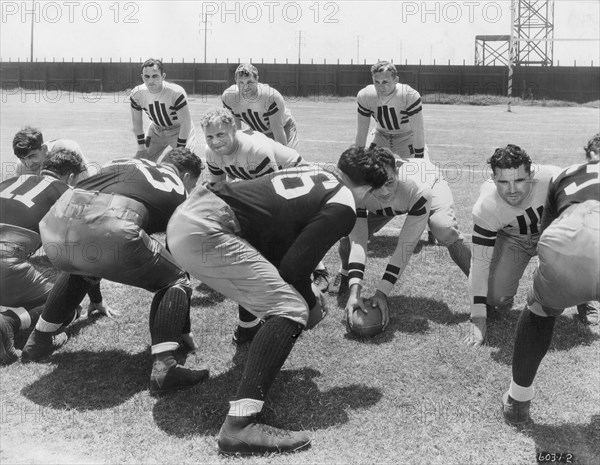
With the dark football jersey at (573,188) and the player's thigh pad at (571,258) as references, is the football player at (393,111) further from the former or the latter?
the player's thigh pad at (571,258)

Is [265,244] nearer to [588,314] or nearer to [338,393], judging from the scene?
[338,393]

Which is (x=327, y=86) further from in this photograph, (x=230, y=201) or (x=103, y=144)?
(x=230, y=201)

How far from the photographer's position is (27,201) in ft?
14.8

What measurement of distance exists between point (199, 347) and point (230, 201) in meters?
1.40

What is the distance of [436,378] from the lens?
4.13 m

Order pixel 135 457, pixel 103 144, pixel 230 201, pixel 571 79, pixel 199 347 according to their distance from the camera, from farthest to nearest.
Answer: pixel 571 79 → pixel 103 144 → pixel 199 347 → pixel 230 201 → pixel 135 457

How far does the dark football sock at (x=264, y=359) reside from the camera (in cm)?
335

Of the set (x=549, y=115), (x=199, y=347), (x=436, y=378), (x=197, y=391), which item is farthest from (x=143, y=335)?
(x=549, y=115)

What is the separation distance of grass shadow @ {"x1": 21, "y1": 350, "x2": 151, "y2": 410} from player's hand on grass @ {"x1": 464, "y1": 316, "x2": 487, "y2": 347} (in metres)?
2.24

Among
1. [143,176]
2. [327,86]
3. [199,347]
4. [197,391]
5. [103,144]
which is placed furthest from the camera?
[327,86]

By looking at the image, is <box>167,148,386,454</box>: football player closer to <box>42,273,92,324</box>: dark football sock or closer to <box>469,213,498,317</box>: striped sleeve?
<box>42,273,92,324</box>: dark football sock

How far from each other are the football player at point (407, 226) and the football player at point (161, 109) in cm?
325

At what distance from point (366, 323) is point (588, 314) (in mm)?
1743

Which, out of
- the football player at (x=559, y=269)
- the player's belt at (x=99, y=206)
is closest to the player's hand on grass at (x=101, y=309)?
the player's belt at (x=99, y=206)
